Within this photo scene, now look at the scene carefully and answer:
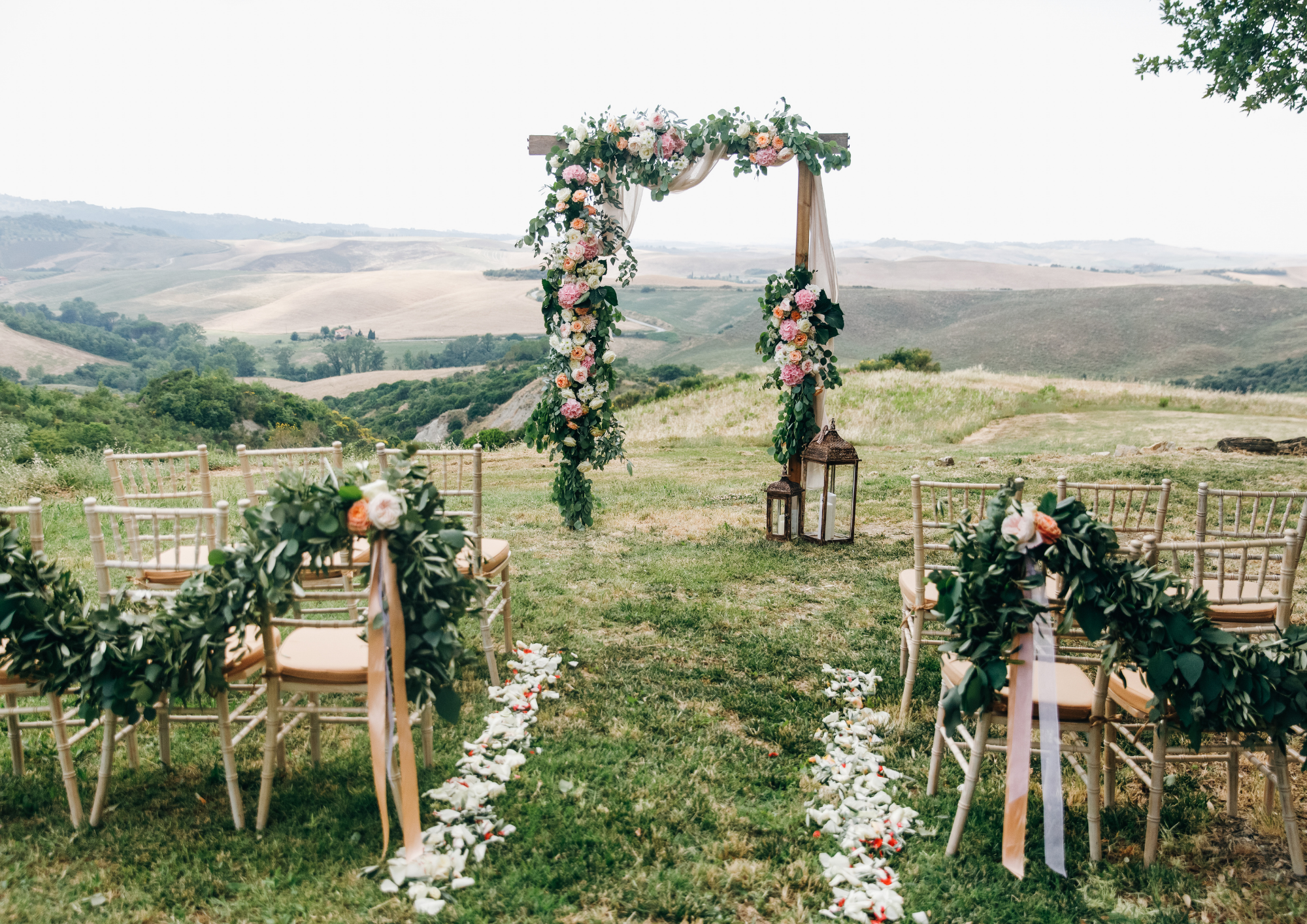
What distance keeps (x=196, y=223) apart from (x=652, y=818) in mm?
205371

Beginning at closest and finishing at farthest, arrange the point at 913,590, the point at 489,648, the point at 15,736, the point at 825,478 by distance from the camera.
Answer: the point at 15,736 → the point at 913,590 → the point at 489,648 → the point at 825,478

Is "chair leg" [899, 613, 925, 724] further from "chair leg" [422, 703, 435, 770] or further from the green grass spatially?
"chair leg" [422, 703, 435, 770]

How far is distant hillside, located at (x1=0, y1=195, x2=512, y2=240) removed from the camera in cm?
15112

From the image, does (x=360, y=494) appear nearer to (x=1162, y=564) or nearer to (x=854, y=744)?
(x=854, y=744)

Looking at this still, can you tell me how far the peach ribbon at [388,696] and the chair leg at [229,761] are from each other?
1.93 ft

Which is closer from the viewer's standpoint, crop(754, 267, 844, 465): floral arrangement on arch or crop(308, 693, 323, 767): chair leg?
crop(308, 693, 323, 767): chair leg

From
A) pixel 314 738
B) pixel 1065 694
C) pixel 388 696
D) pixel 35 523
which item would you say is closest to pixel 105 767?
pixel 314 738

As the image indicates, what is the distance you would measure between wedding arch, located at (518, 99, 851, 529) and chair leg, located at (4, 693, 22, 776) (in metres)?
4.73

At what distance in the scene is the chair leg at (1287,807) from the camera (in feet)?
8.85

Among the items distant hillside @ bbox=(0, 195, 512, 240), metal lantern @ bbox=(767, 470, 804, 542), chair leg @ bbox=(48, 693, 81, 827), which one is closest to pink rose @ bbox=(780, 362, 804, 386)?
metal lantern @ bbox=(767, 470, 804, 542)

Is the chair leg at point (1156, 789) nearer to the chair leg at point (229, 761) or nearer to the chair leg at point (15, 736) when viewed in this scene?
the chair leg at point (229, 761)

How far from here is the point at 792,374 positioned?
23.4 feet

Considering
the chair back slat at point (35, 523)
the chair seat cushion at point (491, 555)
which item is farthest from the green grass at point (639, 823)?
the chair back slat at point (35, 523)

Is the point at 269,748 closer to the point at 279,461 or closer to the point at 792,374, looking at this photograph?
the point at 279,461
